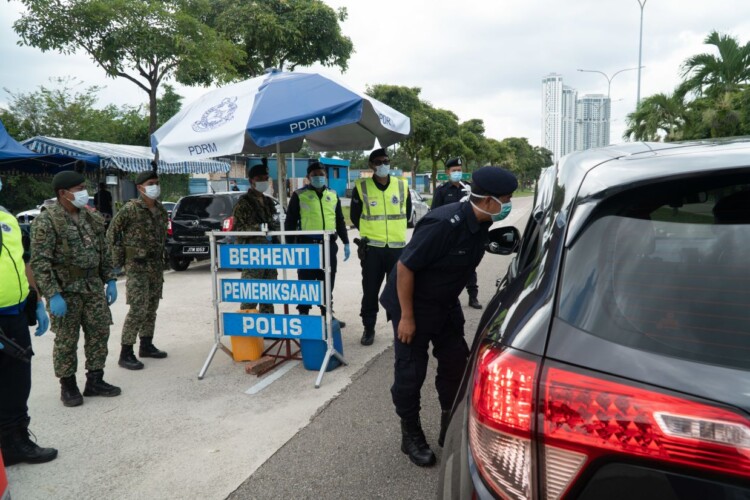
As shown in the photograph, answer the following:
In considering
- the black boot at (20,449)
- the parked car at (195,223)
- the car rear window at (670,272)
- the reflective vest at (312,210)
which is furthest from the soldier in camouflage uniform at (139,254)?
the parked car at (195,223)

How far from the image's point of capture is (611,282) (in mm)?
1306

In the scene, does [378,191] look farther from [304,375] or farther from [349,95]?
[304,375]

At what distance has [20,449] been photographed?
329cm

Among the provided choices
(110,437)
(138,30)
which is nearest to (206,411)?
(110,437)

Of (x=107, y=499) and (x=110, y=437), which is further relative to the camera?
(x=110, y=437)

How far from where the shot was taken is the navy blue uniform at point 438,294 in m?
2.85

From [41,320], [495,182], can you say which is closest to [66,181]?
[41,320]

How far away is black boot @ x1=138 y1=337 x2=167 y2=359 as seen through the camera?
530 cm

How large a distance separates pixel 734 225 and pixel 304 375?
3.88 metres

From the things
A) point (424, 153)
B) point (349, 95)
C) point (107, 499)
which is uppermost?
point (424, 153)

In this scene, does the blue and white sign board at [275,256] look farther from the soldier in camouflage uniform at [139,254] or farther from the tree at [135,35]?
the tree at [135,35]

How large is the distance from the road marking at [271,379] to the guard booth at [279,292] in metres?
0.32

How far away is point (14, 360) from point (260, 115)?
2.45 meters

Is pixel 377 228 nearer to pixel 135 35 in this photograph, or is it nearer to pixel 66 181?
pixel 66 181
